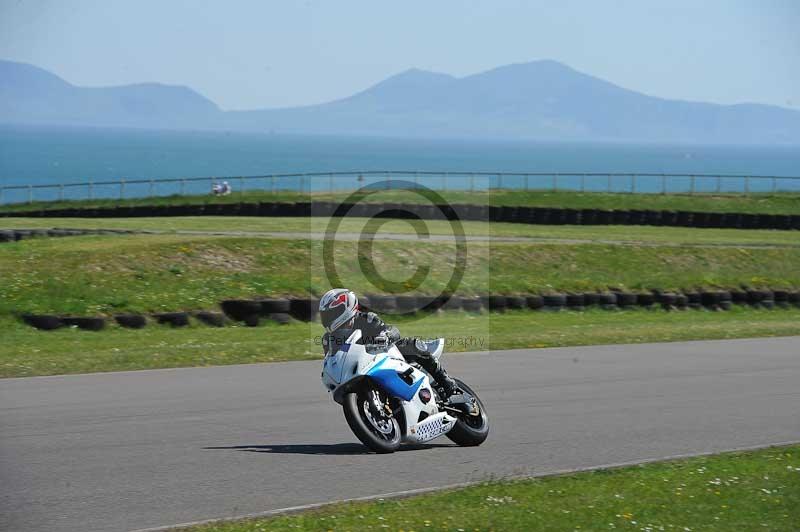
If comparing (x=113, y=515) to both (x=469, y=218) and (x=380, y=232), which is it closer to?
(x=380, y=232)

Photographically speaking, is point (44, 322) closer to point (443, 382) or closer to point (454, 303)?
point (454, 303)

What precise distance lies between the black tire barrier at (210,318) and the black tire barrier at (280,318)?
0.90 m

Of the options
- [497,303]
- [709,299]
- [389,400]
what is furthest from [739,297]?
[389,400]

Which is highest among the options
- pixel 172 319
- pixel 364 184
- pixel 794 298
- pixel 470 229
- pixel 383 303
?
pixel 364 184

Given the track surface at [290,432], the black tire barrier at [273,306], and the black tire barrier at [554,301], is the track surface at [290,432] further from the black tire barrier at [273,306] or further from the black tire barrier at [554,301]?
the black tire barrier at [554,301]

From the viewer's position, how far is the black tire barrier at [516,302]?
957 inches

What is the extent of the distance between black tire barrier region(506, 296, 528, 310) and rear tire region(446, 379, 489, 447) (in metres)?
13.7

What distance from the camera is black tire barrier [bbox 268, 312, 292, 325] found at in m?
21.4

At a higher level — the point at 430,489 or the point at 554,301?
the point at 430,489

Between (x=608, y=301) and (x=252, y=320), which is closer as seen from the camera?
(x=252, y=320)

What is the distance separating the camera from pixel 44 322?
1973cm

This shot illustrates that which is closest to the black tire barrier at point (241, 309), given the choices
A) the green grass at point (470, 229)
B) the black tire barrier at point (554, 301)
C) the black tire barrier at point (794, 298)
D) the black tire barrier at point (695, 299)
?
the black tire barrier at point (554, 301)

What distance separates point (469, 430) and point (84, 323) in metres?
11.1

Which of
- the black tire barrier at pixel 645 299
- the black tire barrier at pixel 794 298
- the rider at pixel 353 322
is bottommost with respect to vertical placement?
the black tire barrier at pixel 794 298
